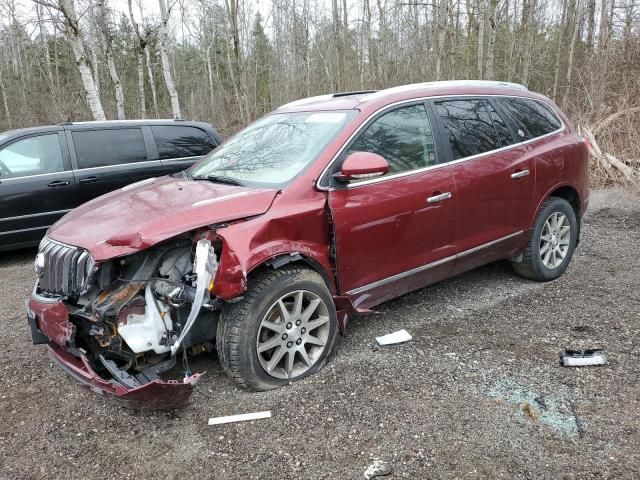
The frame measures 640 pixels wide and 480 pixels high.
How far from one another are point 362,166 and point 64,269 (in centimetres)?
192

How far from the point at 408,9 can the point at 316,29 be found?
284 inches

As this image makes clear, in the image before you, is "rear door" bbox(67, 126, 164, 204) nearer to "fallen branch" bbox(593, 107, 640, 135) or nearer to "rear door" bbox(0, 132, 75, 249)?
"rear door" bbox(0, 132, 75, 249)

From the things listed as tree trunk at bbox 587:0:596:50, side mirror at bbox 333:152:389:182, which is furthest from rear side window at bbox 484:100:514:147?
tree trunk at bbox 587:0:596:50

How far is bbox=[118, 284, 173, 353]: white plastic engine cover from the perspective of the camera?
9.53 feet

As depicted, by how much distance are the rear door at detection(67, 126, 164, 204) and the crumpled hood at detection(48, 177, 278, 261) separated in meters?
3.35

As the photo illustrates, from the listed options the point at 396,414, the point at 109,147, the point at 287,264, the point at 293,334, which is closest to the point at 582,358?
the point at 396,414

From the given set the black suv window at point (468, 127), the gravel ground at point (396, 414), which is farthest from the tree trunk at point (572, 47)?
the gravel ground at point (396, 414)

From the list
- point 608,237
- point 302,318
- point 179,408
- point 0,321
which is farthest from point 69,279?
point 608,237

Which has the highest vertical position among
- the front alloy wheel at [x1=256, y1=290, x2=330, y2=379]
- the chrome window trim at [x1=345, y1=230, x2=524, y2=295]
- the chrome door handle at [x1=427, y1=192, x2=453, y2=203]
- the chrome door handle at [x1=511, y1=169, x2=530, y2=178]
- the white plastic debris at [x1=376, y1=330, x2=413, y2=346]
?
the chrome door handle at [x1=511, y1=169, x2=530, y2=178]

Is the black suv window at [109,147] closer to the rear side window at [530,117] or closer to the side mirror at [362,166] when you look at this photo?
the side mirror at [362,166]

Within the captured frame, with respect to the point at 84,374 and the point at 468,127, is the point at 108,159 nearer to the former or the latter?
the point at 84,374

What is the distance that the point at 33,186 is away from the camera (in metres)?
6.42

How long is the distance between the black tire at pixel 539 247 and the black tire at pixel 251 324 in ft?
8.42

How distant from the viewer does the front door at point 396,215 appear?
11.5 feet
